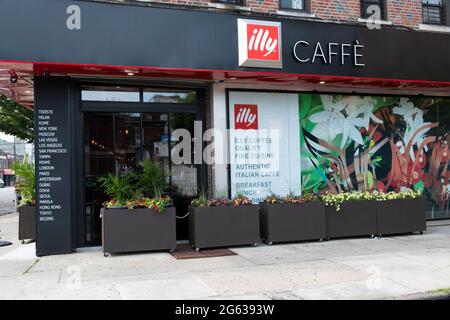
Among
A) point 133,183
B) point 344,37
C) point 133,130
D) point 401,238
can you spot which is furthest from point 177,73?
point 401,238

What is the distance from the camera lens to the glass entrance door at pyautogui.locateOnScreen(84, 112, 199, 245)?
9164 mm

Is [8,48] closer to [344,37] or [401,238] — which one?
[344,37]

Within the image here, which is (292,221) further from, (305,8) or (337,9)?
(337,9)

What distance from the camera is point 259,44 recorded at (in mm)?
8953

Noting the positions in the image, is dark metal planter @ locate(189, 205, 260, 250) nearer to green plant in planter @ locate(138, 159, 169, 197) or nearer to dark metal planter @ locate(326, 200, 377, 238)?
green plant in planter @ locate(138, 159, 169, 197)

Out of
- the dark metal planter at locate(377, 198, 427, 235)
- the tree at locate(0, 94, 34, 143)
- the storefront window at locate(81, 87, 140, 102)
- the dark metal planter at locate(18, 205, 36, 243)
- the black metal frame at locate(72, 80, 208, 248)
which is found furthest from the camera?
the tree at locate(0, 94, 34, 143)

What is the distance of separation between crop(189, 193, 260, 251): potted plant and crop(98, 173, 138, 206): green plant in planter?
1.21 metres

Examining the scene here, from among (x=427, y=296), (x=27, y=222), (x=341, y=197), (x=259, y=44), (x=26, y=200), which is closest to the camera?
(x=427, y=296)

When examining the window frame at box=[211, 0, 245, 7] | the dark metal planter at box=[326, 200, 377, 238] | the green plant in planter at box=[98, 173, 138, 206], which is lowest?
the dark metal planter at box=[326, 200, 377, 238]

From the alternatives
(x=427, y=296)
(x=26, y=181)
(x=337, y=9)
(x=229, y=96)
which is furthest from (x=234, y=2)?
(x=427, y=296)

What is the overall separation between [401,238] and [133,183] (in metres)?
5.79

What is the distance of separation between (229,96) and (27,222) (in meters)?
5.30

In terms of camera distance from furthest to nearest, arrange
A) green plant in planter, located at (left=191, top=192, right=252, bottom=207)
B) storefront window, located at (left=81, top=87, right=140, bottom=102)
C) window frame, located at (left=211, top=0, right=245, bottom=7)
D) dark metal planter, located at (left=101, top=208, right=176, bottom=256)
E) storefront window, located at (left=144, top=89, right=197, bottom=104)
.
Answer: window frame, located at (left=211, top=0, right=245, bottom=7) → storefront window, located at (left=144, top=89, right=197, bottom=104) → storefront window, located at (left=81, top=87, right=140, bottom=102) → green plant in planter, located at (left=191, top=192, right=252, bottom=207) → dark metal planter, located at (left=101, top=208, right=176, bottom=256)

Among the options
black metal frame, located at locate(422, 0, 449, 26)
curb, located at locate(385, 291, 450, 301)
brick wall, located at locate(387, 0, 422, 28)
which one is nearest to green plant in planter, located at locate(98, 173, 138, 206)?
curb, located at locate(385, 291, 450, 301)
